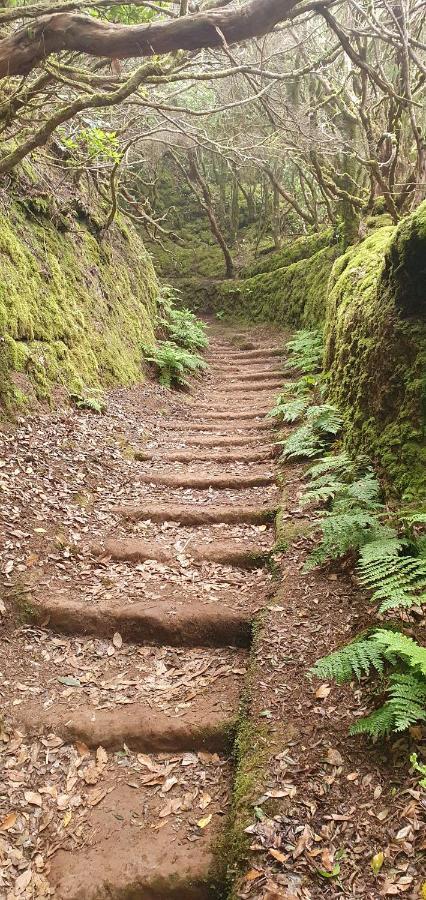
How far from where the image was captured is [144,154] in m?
19.6

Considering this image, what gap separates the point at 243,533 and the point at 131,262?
345 inches

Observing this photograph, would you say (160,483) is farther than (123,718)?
Yes

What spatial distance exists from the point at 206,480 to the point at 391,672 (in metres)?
3.88

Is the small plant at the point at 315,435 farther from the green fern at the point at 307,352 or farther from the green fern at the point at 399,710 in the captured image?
the green fern at the point at 399,710

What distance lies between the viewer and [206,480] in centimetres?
654

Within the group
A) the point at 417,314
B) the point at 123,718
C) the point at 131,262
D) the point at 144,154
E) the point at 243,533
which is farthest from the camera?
the point at 144,154

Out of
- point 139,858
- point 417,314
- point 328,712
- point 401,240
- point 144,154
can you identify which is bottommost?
point 139,858

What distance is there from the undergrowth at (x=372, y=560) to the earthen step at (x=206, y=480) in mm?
453

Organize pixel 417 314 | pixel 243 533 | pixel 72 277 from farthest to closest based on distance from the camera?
1. pixel 72 277
2. pixel 243 533
3. pixel 417 314

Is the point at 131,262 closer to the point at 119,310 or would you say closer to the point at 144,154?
the point at 119,310

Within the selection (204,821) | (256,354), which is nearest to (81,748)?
(204,821)

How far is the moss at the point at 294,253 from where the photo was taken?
14.7 m

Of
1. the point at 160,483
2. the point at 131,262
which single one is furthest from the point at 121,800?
the point at 131,262

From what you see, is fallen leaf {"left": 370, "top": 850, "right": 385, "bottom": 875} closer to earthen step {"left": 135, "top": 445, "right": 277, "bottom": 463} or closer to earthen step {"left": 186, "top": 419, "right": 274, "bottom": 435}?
earthen step {"left": 135, "top": 445, "right": 277, "bottom": 463}
